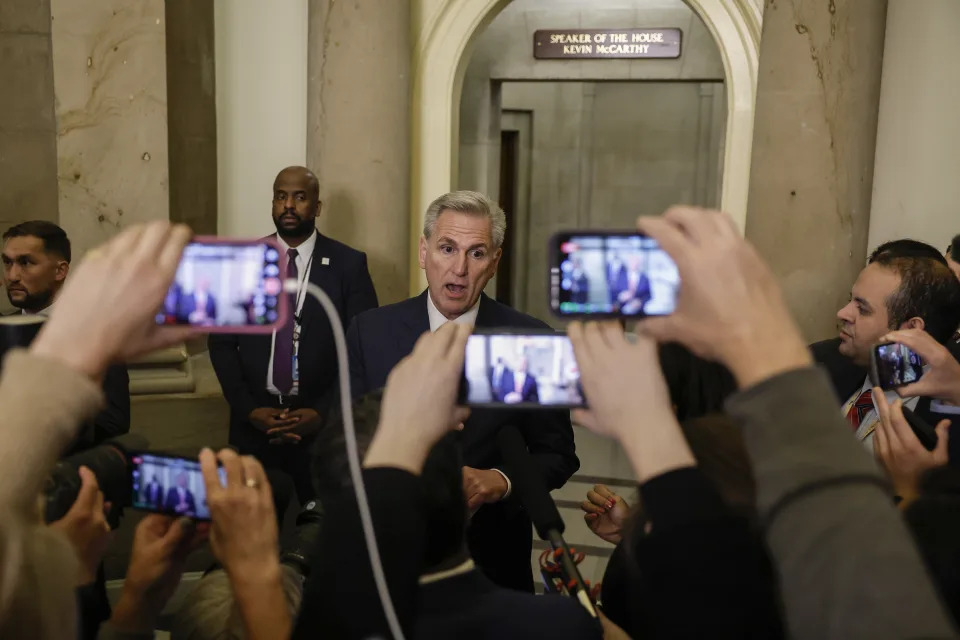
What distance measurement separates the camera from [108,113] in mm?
4637

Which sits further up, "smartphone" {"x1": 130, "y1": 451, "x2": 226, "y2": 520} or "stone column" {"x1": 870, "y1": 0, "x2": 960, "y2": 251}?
"stone column" {"x1": 870, "y1": 0, "x2": 960, "y2": 251}

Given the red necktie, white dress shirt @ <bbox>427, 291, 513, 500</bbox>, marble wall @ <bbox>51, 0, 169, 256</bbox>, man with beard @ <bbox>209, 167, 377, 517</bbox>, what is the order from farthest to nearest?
marble wall @ <bbox>51, 0, 169, 256</bbox>, man with beard @ <bbox>209, 167, 377, 517</bbox>, white dress shirt @ <bbox>427, 291, 513, 500</bbox>, the red necktie

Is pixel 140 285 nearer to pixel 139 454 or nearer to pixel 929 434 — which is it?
pixel 139 454

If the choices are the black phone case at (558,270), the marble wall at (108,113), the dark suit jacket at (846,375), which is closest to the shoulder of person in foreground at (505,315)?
the dark suit jacket at (846,375)

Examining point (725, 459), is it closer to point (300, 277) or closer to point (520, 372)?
point (520, 372)

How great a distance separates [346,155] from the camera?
5086 millimetres

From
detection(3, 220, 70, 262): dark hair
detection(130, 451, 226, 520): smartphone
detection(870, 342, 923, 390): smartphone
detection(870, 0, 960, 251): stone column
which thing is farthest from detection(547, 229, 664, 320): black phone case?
detection(870, 0, 960, 251): stone column

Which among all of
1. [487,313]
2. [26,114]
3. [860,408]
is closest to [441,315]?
[487,313]

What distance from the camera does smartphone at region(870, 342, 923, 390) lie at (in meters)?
2.13

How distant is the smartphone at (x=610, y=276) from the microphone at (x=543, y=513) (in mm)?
262

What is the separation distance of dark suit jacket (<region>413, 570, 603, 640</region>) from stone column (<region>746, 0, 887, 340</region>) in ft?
12.0

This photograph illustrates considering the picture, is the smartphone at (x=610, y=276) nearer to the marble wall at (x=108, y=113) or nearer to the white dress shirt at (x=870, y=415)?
the white dress shirt at (x=870, y=415)

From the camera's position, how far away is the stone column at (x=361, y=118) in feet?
16.5

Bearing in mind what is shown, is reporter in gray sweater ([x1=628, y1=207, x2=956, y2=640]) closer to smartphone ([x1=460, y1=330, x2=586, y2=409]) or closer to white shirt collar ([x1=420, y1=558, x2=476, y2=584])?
smartphone ([x1=460, y1=330, x2=586, y2=409])
